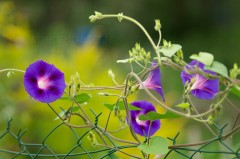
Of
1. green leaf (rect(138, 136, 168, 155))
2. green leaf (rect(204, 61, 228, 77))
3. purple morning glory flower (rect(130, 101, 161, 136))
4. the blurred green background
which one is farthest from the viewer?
the blurred green background

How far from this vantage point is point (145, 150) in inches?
41.8

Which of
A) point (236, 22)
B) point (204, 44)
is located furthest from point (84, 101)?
point (236, 22)

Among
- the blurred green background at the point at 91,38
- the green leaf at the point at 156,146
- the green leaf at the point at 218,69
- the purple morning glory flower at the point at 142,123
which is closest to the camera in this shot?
the green leaf at the point at 218,69

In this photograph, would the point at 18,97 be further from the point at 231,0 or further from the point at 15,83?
the point at 231,0

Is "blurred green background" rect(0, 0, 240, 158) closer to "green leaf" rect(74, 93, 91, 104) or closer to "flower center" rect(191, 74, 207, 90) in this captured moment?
"green leaf" rect(74, 93, 91, 104)

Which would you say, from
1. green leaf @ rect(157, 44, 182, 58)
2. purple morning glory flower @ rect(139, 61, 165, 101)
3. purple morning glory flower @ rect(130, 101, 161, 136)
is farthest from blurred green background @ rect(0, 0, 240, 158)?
green leaf @ rect(157, 44, 182, 58)

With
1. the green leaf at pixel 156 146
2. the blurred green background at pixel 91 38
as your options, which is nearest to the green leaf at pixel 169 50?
the green leaf at pixel 156 146

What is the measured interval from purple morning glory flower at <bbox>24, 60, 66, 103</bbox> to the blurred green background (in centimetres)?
170

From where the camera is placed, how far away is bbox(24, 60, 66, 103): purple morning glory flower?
1.13 metres

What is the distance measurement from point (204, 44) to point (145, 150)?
7219 mm

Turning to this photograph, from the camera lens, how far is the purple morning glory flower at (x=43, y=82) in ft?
3.70

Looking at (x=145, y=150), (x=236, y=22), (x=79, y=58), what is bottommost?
(x=145, y=150)

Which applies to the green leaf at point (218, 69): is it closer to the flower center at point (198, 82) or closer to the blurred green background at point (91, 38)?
the flower center at point (198, 82)

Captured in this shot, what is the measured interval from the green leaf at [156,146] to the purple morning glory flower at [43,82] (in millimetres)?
200
